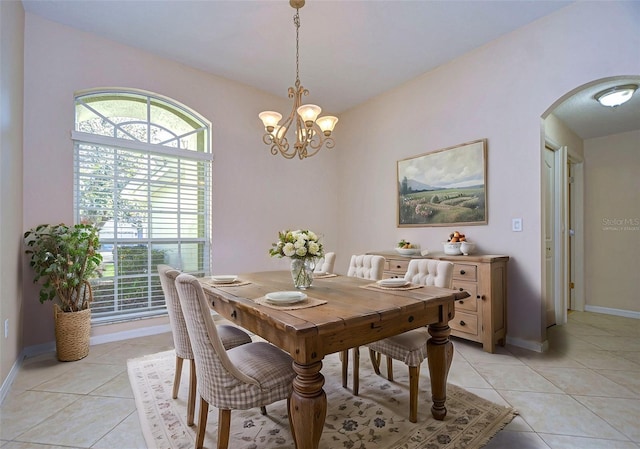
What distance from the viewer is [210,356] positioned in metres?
1.38

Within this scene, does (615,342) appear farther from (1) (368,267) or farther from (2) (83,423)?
(2) (83,423)

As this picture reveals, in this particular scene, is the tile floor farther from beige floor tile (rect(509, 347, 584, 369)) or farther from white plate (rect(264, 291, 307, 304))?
white plate (rect(264, 291, 307, 304))

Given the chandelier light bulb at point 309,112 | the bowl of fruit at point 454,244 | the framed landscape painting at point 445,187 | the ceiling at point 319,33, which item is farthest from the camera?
the framed landscape painting at point 445,187

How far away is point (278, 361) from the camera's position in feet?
5.29

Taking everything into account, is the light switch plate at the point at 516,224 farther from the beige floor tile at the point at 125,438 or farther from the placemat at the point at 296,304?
the beige floor tile at the point at 125,438

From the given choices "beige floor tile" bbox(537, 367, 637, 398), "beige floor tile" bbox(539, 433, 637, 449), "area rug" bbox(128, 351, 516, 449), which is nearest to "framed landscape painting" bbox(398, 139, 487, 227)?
"beige floor tile" bbox(537, 367, 637, 398)

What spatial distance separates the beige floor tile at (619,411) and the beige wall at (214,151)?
11.2 feet

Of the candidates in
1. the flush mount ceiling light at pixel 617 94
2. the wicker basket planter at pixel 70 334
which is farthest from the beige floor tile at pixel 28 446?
the flush mount ceiling light at pixel 617 94

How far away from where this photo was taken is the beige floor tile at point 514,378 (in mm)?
2236

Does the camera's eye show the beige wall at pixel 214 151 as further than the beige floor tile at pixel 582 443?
Yes

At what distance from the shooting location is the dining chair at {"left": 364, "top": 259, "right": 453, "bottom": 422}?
1.85 meters

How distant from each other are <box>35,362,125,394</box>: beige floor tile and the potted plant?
0.74 ft

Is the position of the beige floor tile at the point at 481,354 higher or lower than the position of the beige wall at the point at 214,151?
lower

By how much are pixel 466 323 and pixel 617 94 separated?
101 inches
